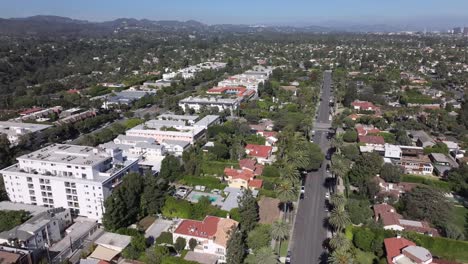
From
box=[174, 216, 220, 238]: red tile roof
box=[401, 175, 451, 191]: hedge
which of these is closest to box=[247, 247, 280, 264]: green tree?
box=[174, 216, 220, 238]: red tile roof

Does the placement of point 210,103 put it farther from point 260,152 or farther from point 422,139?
point 422,139

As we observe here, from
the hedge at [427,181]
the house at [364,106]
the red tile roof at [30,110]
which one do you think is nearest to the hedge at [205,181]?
the hedge at [427,181]

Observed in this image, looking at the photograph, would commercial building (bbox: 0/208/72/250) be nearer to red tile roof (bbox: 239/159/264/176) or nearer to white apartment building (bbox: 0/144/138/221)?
white apartment building (bbox: 0/144/138/221)

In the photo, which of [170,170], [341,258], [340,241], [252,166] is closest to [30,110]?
[170,170]

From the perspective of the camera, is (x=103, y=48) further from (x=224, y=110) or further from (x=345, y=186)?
(x=345, y=186)

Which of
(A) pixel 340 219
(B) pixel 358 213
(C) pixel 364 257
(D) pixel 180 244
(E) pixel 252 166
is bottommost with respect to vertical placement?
(C) pixel 364 257

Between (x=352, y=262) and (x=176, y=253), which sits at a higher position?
(x=352, y=262)

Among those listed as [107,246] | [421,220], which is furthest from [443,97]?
[107,246]
